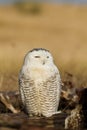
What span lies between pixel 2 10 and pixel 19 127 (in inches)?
1134

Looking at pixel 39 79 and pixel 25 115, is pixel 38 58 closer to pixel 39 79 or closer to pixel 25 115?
pixel 39 79

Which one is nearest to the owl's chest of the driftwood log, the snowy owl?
the snowy owl

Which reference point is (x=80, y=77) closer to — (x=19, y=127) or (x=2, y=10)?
(x=19, y=127)

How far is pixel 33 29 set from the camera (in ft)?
94.4

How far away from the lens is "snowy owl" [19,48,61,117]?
7.54 meters

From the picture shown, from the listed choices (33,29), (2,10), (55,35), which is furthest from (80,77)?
(2,10)

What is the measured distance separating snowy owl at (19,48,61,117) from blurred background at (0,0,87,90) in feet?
10.2

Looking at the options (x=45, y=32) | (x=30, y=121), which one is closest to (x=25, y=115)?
(x=30, y=121)

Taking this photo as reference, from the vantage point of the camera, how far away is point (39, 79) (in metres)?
7.52

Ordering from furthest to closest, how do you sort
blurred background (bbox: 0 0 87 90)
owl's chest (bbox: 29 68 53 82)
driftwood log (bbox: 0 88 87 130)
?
blurred background (bbox: 0 0 87 90) → owl's chest (bbox: 29 68 53 82) → driftwood log (bbox: 0 88 87 130)

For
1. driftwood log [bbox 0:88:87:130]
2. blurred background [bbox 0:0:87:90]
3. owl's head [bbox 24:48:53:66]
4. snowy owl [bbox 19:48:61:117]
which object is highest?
owl's head [bbox 24:48:53:66]

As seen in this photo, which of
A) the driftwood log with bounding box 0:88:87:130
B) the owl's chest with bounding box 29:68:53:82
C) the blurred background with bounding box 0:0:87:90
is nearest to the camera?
the driftwood log with bounding box 0:88:87:130

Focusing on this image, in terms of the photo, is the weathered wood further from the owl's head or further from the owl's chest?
the owl's head

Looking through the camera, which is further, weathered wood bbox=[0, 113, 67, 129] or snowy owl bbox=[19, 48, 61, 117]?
snowy owl bbox=[19, 48, 61, 117]
